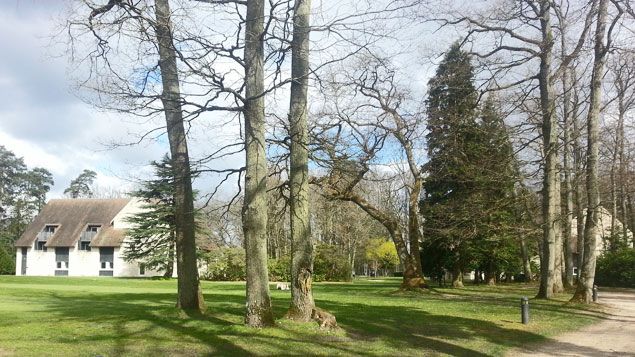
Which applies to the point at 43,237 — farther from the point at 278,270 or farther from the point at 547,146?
the point at 547,146

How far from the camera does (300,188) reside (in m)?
13.7

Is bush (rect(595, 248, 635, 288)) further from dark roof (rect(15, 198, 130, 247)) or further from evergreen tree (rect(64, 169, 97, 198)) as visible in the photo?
evergreen tree (rect(64, 169, 97, 198))

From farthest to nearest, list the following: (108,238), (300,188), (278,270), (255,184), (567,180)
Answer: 1. (108,238)
2. (278,270)
3. (567,180)
4. (300,188)
5. (255,184)

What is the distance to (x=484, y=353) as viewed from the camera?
1136 centimetres

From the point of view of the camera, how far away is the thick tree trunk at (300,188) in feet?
43.5

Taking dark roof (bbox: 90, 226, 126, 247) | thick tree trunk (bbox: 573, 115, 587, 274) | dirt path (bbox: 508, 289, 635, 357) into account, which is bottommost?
dirt path (bbox: 508, 289, 635, 357)

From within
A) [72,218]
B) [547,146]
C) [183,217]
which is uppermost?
[547,146]

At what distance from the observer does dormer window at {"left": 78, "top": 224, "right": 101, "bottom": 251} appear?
6359cm

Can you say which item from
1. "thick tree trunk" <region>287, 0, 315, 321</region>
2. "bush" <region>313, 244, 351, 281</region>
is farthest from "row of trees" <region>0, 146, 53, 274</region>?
"thick tree trunk" <region>287, 0, 315, 321</region>

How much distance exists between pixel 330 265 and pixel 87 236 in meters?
29.5

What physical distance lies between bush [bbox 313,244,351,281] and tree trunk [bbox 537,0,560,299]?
1104 inches

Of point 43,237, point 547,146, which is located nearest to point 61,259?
point 43,237

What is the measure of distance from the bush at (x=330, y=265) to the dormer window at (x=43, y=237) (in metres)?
32.8

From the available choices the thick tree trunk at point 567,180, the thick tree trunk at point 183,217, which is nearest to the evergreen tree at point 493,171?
the thick tree trunk at point 567,180
